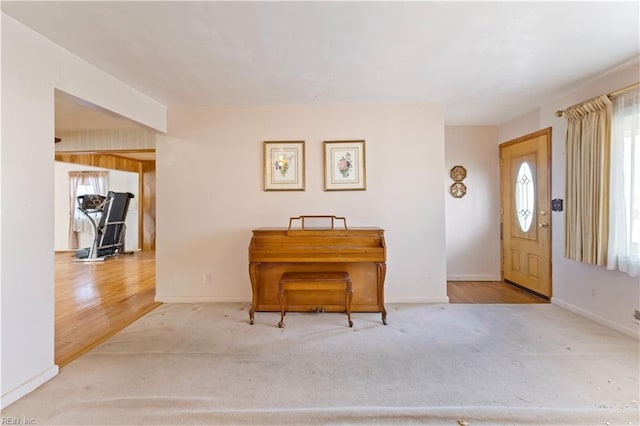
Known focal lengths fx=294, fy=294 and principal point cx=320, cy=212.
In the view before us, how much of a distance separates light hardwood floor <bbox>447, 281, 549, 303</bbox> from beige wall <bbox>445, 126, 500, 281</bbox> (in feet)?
0.71

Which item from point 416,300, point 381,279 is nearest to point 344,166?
point 381,279

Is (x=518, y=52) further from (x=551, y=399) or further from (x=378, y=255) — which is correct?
(x=551, y=399)

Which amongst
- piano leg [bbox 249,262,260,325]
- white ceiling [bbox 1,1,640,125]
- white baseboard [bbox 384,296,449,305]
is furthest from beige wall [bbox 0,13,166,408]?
white baseboard [bbox 384,296,449,305]

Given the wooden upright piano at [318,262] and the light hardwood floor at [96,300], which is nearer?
the light hardwood floor at [96,300]

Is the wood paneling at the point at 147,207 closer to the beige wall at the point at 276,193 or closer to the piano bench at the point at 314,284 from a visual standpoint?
the beige wall at the point at 276,193

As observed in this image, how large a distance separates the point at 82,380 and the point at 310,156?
2806mm

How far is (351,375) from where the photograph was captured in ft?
6.57

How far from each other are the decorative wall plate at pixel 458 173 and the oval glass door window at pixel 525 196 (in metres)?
0.69

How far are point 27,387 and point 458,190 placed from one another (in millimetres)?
5008

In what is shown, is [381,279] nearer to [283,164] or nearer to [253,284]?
[253,284]

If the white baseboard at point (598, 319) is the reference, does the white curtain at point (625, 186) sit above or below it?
above

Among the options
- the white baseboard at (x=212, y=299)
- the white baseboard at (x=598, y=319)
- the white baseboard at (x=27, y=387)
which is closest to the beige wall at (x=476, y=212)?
the white baseboard at (x=598, y=319)

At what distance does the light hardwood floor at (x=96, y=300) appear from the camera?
8.52 feet

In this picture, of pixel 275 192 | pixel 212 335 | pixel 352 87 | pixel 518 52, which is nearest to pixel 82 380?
pixel 212 335
